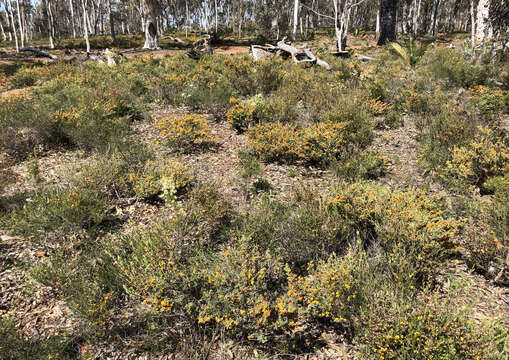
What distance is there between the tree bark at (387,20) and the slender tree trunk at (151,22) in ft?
53.2

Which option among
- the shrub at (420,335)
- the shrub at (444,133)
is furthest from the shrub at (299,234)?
the shrub at (444,133)

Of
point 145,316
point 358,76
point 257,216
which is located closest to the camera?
point 145,316

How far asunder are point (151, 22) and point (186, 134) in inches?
766

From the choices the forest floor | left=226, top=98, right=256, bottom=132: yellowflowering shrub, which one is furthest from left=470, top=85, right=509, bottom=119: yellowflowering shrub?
left=226, top=98, right=256, bottom=132: yellowflowering shrub

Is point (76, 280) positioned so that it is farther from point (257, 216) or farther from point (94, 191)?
point (257, 216)

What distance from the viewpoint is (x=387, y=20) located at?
19406 millimetres

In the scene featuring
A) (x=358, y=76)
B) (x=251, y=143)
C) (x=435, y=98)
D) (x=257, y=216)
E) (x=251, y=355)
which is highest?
(x=358, y=76)

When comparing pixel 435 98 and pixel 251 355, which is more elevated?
pixel 435 98

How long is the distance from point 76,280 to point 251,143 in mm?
4168

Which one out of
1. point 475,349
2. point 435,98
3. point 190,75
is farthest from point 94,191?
point 435,98

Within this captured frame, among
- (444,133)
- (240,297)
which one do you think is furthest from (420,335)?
(444,133)

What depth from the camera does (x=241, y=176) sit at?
5.64 metres

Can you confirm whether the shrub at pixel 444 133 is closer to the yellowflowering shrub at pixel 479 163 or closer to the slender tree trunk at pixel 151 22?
the yellowflowering shrub at pixel 479 163

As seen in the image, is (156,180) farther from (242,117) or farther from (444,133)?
(444,133)
